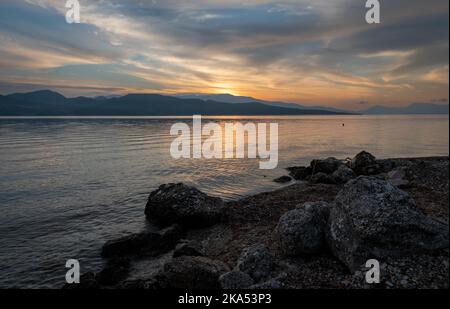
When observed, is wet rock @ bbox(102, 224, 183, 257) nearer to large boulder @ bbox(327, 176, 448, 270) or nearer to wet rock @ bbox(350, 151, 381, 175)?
large boulder @ bbox(327, 176, 448, 270)

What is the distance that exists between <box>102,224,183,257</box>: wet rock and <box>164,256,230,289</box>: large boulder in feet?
12.9

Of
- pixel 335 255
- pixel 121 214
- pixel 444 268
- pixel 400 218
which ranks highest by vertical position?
pixel 400 218

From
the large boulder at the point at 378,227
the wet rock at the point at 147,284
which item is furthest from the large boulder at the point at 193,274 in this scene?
the large boulder at the point at 378,227

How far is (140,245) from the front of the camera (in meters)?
15.2

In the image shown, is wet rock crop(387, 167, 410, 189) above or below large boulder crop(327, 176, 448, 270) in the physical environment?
below

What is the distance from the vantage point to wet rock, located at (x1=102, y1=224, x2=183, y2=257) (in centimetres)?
1483

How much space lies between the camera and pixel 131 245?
1512 cm

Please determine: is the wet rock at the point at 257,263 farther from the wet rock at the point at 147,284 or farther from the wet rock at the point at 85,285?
the wet rock at the point at 85,285

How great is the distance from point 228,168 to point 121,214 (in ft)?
60.1

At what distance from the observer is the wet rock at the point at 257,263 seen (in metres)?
10.4

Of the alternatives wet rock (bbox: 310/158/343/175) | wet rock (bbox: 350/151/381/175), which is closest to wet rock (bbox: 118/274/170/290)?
wet rock (bbox: 310/158/343/175)

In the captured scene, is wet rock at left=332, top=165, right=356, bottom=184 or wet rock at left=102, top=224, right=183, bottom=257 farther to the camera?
wet rock at left=332, top=165, right=356, bottom=184
